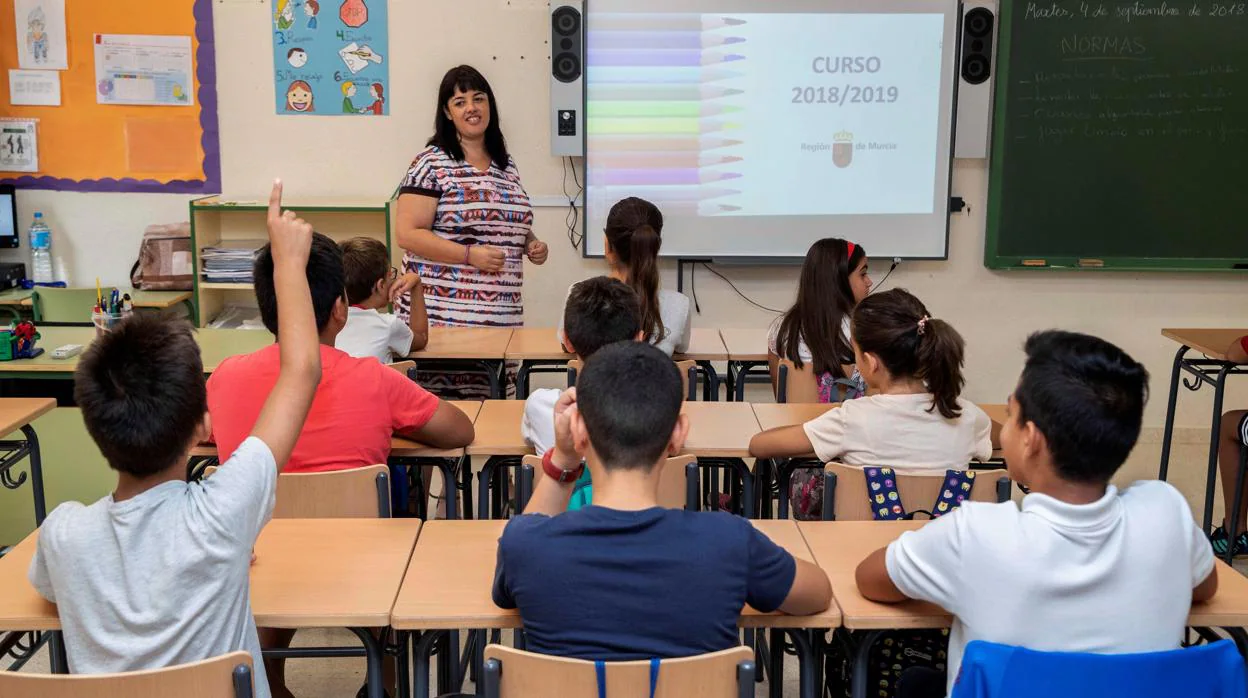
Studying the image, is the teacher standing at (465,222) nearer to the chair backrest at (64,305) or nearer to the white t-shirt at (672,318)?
the white t-shirt at (672,318)

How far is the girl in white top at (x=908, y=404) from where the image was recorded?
2557 mm

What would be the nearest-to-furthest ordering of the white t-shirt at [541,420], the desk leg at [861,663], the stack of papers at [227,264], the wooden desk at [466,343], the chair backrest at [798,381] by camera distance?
the desk leg at [861,663] → the white t-shirt at [541,420] → the chair backrest at [798,381] → the wooden desk at [466,343] → the stack of papers at [227,264]

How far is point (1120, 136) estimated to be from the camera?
5512 mm

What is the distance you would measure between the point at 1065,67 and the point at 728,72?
160 cm

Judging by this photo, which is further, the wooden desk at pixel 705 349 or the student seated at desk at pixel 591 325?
the wooden desk at pixel 705 349

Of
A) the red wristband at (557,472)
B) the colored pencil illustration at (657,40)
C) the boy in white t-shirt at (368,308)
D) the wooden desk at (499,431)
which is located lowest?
the wooden desk at (499,431)

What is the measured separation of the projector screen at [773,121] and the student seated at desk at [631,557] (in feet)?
→ 13.0

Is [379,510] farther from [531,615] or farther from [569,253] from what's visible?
[569,253]

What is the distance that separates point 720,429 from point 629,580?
4.90 ft

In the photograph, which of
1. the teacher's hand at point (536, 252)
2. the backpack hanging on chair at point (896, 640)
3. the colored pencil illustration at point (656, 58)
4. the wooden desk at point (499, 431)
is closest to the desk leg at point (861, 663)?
the backpack hanging on chair at point (896, 640)

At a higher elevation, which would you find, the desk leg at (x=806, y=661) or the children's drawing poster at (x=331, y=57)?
the children's drawing poster at (x=331, y=57)

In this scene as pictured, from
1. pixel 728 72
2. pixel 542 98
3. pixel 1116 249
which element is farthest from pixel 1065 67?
pixel 542 98

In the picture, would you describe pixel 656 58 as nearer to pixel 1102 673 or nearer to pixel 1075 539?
pixel 1075 539

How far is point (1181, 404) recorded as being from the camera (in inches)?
231
